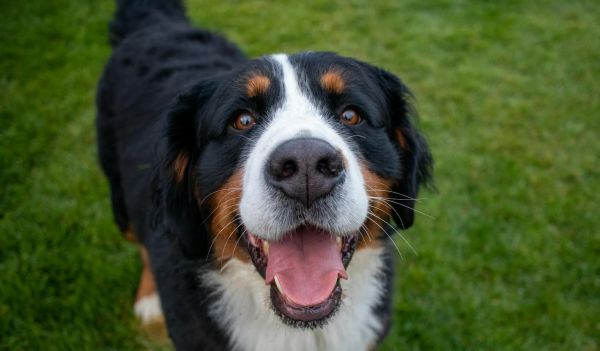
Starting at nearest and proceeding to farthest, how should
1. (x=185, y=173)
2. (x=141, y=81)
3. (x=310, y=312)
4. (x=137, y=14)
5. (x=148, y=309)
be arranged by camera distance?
(x=310, y=312) → (x=185, y=173) → (x=141, y=81) → (x=148, y=309) → (x=137, y=14)

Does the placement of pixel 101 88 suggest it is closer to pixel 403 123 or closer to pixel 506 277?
pixel 403 123

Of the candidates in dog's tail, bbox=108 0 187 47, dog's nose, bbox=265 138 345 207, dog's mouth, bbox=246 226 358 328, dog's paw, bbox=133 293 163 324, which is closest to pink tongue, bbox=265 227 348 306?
dog's mouth, bbox=246 226 358 328

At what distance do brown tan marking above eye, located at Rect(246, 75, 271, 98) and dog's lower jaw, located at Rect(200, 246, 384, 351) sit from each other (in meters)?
0.83

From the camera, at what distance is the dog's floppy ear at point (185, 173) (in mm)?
2152

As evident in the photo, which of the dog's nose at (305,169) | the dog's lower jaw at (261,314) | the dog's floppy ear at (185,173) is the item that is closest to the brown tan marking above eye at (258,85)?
the dog's floppy ear at (185,173)

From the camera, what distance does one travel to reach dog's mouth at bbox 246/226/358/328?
5.89 ft

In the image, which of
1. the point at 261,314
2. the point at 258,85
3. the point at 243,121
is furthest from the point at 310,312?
the point at 258,85

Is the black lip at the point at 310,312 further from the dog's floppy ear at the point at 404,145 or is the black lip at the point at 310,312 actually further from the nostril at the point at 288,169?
the dog's floppy ear at the point at 404,145

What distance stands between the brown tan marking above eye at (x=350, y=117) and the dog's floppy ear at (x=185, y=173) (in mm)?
683

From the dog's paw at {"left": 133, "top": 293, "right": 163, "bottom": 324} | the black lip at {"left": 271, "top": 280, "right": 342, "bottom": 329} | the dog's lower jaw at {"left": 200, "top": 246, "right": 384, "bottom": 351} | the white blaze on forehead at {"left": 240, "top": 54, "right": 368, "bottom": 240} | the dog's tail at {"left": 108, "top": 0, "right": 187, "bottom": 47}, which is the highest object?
the dog's tail at {"left": 108, "top": 0, "right": 187, "bottom": 47}

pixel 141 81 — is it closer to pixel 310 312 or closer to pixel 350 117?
pixel 350 117

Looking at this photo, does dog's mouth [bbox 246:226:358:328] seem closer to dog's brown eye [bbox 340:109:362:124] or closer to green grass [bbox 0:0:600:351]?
dog's brown eye [bbox 340:109:362:124]

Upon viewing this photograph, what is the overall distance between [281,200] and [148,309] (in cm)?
210

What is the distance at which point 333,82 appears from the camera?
6.59 ft
